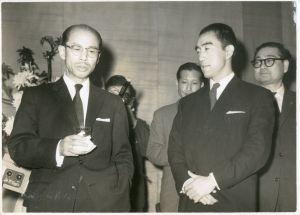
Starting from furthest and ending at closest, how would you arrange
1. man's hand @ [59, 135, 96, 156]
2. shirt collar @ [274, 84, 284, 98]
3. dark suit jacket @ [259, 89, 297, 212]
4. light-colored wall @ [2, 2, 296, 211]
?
1. light-colored wall @ [2, 2, 296, 211]
2. shirt collar @ [274, 84, 284, 98]
3. dark suit jacket @ [259, 89, 297, 212]
4. man's hand @ [59, 135, 96, 156]

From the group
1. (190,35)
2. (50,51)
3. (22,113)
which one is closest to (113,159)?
(22,113)

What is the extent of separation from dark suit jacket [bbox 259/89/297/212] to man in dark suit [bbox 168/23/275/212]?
0.62 feet

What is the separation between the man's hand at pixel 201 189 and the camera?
4.77ft

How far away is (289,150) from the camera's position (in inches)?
67.4

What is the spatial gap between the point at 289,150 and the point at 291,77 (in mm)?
382

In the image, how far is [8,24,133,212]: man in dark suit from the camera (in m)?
1.50

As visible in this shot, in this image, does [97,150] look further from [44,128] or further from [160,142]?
[160,142]

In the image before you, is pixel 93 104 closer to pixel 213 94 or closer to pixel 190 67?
pixel 213 94

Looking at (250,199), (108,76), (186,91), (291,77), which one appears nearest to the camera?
(250,199)

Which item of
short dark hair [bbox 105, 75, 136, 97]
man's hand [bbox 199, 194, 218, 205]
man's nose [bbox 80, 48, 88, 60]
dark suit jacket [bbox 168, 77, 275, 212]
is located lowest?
man's hand [bbox 199, 194, 218, 205]

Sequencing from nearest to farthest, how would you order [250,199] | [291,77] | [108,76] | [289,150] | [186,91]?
1. [250,199]
2. [289,150]
3. [291,77]
4. [186,91]
5. [108,76]

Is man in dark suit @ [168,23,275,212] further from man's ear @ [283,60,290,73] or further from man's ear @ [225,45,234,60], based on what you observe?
man's ear @ [283,60,290,73]

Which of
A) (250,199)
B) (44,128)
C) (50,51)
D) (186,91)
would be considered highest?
(50,51)

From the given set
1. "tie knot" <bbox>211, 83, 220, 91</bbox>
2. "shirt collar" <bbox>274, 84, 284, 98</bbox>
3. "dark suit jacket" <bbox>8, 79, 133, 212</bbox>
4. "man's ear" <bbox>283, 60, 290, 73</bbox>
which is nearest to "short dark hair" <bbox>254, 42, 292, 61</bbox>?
"man's ear" <bbox>283, 60, 290, 73</bbox>
